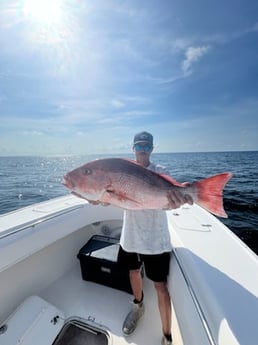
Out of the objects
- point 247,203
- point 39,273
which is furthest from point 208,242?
point 247,203

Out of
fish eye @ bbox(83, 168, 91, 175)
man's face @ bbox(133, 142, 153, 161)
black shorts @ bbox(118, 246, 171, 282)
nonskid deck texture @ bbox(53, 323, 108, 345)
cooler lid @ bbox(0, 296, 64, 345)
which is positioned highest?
man's face @ bbox(133, 142, 153, 161)

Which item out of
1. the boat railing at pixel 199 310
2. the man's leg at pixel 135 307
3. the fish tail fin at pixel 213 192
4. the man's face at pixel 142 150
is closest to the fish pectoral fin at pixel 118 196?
the fish tail fin at pixel 213 192

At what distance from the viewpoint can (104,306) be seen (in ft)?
7.28

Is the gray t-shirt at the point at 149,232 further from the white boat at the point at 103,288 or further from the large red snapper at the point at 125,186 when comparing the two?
the large red snapper at the point at 125,186

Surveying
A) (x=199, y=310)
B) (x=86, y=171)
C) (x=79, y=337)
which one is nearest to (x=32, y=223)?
(x=79, y=337)

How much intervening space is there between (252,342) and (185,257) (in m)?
0.72

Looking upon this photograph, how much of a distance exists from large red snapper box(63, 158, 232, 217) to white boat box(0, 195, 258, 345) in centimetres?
53

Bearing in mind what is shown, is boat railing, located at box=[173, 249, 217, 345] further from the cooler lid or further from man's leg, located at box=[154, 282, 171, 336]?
the cooler lid

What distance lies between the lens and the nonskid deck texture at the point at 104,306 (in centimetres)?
185

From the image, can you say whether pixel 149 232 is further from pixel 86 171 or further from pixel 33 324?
pixel 33 324

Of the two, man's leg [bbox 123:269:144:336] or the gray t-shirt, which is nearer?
the gray t-shirt

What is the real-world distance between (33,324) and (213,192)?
210cm

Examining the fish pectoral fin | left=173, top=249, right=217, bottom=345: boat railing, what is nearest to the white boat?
left=173, top=249, right=217, bottom=345: boat railing

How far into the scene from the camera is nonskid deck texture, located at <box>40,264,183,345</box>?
1846mm
